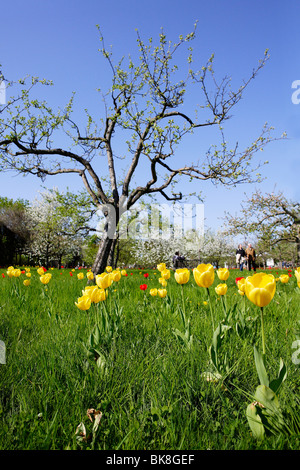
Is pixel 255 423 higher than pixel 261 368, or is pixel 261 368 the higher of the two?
pixel 261 368

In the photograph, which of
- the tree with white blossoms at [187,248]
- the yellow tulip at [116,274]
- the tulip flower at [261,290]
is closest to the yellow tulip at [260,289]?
the tulip flower at [261,290]

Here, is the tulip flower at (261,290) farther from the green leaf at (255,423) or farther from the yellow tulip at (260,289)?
the green leaf at (255,423)

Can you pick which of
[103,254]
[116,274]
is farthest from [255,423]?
[103,254]

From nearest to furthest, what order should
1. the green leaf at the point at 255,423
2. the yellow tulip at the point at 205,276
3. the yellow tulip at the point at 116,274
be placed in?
the green leaf at the point at 255,423 < the yellow tulip at the point at 205,276 < the yellow tulip at the point at 116,274

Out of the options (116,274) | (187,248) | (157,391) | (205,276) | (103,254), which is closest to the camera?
(157,391)

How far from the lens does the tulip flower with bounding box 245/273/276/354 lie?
1281 millimetres

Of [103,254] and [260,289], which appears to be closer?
[260,289]

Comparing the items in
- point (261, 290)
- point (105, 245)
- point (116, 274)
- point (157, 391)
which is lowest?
point (157, 391)

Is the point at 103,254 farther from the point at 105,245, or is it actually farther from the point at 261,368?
the point at 261,368

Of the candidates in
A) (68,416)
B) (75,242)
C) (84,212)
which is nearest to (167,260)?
(75,242)

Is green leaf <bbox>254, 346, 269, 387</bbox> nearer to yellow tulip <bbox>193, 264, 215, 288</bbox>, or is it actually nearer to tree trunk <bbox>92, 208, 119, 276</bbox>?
yellow tulip <bbox>193, 264, 215, 288</bbox>

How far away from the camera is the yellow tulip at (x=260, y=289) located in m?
1.28

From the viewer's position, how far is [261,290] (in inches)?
50.5

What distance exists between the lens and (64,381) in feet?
5.57
